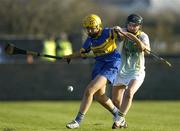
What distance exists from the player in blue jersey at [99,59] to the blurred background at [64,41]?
42.6 feet

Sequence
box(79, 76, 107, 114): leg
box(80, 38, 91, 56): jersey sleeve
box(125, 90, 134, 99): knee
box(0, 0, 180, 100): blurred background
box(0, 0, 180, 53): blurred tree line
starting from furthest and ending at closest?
box(0, 0, 180, 53): blurred tree line, box(0, 0, 180, 100): blurred background, box(125, 90, 134, 99): knee, box(80, 38, 91, 56): jersey sleeve, box(79, 76, 107, 114): leg

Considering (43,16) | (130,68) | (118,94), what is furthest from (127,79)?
(43,16)

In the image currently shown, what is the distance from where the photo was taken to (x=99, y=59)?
15.0m

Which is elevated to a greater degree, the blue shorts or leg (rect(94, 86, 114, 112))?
the blue shorts

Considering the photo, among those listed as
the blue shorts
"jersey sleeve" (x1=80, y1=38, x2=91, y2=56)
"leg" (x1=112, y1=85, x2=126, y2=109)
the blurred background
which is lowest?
the blurred background

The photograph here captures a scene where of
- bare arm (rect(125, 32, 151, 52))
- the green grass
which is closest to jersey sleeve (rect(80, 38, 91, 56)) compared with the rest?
bare arm (rect(125, 32, 151, 52))

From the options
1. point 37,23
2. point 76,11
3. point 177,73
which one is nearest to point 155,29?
point 76,11

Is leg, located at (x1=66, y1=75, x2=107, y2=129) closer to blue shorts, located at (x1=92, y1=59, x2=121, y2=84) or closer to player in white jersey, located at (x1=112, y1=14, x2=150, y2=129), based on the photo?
blue shorts, located at (x1=92, y1=59, x2=121, y2=84)

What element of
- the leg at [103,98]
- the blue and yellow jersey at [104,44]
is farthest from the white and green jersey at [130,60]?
the leg at [103,98]

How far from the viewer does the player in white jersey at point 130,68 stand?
1500 cm

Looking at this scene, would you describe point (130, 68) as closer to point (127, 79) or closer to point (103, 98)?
point (127, 79)

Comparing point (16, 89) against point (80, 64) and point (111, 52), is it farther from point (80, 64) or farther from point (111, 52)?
point (111, 52)

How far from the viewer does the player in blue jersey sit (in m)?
14.6

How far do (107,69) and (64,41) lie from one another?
1885 centimetres
